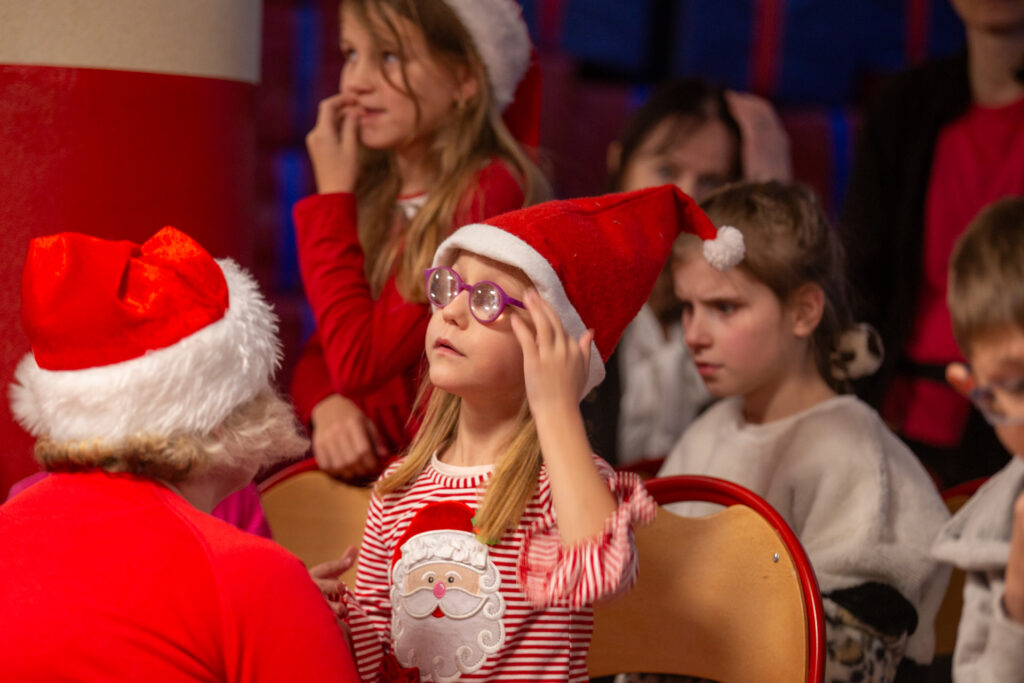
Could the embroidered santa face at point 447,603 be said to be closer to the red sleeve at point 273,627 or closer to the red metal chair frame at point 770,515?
the red sleeve at point 273,627

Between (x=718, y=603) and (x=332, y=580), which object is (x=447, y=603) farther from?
(x=718, y=603)

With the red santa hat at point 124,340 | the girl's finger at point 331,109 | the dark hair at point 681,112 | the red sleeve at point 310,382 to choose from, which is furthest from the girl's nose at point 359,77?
the dark hair at point 681,112

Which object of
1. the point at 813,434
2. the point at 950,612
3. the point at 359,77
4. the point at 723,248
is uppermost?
the point at 359,77

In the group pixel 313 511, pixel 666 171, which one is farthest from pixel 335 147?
pixel 666 171

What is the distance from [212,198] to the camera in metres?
1.81

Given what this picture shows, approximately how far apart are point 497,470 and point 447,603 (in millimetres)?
165

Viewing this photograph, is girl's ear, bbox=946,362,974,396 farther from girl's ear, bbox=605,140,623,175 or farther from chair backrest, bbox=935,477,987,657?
girl's ear, bbox=605,140,623,175

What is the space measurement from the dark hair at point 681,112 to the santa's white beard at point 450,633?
1.54 metres

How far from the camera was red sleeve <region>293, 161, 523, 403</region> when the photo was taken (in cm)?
174

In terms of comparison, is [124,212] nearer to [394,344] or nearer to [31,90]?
[31,90]

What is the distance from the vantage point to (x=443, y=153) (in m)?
1.89

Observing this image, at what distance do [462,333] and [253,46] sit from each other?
0.80 meters

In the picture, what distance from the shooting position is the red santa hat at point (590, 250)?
131 cm

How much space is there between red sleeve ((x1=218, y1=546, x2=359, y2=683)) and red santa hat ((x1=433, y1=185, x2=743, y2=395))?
409 millimetres
